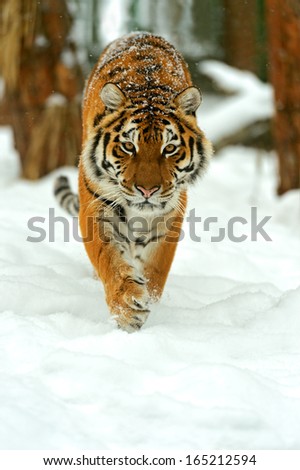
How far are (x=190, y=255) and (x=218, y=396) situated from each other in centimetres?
271

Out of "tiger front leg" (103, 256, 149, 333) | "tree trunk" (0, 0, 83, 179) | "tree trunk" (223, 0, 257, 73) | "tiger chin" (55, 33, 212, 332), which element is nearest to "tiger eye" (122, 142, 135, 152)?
"tiger chin" (55, 33, 212, 332)

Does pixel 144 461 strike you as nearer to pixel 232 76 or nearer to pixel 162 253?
pixel 162 253

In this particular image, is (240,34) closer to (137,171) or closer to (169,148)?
(169,148)

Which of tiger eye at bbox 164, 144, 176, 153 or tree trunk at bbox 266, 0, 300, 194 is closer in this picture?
tiger eye at bbox 164, 144, 176, 153

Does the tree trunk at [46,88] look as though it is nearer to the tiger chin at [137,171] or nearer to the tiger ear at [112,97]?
the tiger chin at [137,171]

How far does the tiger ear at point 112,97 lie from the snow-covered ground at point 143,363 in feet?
2.95

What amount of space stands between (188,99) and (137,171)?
498 millimetres

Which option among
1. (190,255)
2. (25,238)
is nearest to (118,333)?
(25,238)

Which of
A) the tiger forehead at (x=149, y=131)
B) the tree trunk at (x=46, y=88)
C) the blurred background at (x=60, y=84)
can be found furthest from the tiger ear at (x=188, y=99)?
the tree trunk at (x=46, y=88)

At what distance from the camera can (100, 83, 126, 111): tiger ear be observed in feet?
12.2

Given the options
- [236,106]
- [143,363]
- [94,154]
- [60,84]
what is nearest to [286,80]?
[60,84]

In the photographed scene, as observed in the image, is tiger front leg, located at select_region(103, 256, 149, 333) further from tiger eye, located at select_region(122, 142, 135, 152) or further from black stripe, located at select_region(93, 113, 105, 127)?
black stripe, located at select_region(93, 113, 105, 127)

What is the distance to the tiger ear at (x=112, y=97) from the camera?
3.73 meters

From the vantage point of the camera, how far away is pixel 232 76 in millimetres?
11141
